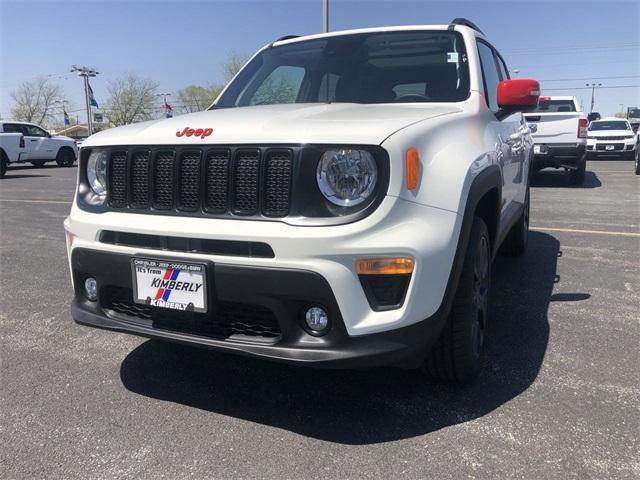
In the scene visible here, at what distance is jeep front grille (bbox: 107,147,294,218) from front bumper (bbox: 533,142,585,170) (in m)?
9.68

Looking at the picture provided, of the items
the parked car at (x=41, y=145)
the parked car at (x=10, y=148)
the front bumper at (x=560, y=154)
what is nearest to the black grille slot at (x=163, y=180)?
the front bumper at (x=560, y=154)

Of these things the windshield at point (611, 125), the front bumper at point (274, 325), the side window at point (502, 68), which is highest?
the side window at point (502, 68)

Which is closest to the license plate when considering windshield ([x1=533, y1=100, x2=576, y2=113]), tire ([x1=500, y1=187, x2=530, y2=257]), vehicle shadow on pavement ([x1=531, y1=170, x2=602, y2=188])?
tire ([x1=500, y1=187, x2=530, y2=257])

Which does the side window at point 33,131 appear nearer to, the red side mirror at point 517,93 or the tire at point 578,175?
the tire at point 578,175

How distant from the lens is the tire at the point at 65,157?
2166cm

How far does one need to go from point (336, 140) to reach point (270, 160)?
0.94ft

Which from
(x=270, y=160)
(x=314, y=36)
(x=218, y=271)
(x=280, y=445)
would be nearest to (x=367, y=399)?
(x=280, y=445)

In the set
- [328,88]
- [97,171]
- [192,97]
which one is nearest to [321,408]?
[97,171]

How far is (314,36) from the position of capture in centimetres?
392

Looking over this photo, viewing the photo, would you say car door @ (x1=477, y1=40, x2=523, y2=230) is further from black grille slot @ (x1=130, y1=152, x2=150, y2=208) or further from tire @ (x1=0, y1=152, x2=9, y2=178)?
tire @ (x1=0, y1=152, x2=9, y2=178)

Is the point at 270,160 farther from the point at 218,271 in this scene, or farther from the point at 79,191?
the point at 79,191

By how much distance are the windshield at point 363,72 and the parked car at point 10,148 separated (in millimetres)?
16403

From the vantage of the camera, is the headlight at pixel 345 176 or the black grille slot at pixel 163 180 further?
the black grille slot at pixel 163 180

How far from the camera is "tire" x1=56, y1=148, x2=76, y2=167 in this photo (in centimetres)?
2166
